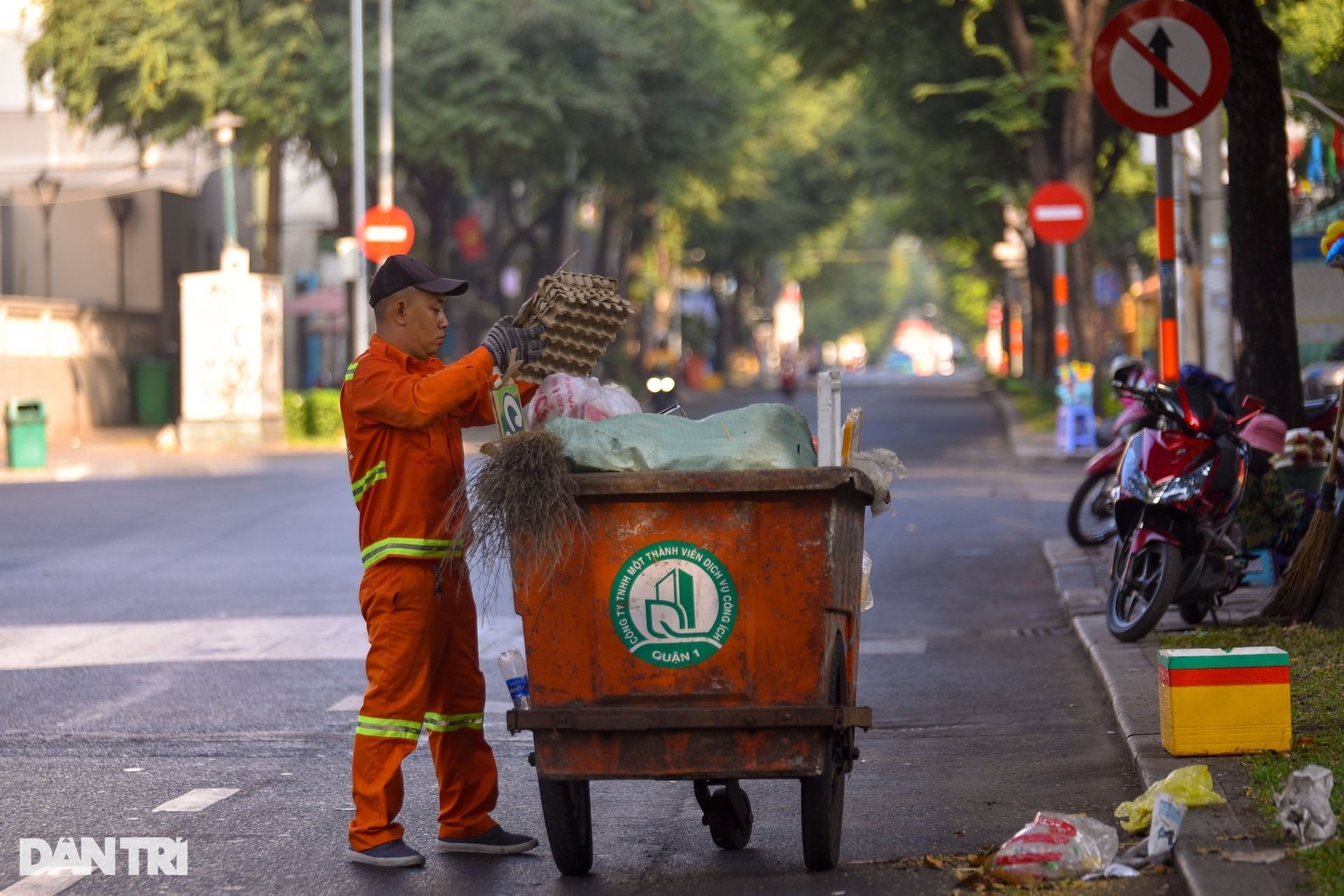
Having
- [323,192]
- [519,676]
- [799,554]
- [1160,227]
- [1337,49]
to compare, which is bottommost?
[519,676]

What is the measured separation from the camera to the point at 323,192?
52375 millimetres

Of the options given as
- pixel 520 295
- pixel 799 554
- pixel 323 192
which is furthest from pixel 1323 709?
pixel 323 192

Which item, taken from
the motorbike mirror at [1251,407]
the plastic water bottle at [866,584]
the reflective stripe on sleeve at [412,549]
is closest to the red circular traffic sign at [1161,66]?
the motorbike mirror at [1251,407]

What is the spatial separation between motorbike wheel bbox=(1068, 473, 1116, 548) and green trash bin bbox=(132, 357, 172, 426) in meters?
26.7

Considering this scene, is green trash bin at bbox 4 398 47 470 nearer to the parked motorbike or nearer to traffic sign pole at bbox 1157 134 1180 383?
the parked motorbike

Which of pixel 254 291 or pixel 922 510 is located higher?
pixel 254 291

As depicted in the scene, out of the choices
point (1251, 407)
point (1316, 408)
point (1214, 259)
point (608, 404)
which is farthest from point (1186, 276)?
point (608, 404)

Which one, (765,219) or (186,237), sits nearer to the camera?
(186,237)

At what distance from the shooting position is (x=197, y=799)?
6.53 m

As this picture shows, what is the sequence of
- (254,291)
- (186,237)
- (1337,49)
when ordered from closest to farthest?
(1337,49) → (254,291) → (186,237)

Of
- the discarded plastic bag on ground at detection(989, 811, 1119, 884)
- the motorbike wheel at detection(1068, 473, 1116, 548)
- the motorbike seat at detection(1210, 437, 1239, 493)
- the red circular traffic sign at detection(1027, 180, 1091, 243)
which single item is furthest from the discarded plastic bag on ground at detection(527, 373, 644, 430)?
the red circular traffic sign at detection(1027, 180, 1091, 243)

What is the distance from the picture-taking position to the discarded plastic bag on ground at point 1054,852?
4988mm

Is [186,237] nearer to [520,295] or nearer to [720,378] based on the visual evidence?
[520,295]

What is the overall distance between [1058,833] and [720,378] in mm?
60775
